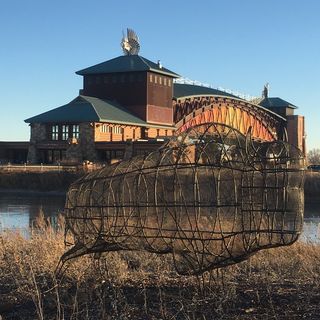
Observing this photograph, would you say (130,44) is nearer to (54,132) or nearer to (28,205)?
(54,132)

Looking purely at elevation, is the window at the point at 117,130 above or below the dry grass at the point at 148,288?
above

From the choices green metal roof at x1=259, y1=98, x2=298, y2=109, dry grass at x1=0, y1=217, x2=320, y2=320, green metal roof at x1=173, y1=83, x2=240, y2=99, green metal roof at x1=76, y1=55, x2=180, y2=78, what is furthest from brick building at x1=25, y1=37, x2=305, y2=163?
dry grass at x1=0, y1=217, x2=320, y2=320

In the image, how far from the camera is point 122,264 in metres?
10.5

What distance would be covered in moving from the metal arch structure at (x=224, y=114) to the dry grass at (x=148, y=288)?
6864cm

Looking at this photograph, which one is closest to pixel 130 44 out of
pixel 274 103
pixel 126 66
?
pixel 126 66

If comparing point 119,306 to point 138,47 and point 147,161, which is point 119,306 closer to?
point 147,161

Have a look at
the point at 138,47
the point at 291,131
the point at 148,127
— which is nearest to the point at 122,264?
the point at 148,127

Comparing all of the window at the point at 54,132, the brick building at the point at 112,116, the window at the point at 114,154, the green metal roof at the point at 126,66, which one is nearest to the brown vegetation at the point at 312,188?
the brick building at the point at 112,116

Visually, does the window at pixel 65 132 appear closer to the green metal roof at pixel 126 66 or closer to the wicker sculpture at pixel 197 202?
the green metal roof at pixel 126 66

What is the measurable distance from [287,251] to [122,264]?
163 inches

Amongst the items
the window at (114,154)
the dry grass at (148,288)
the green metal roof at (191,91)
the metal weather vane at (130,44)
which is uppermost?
the metal weather vane at (130,44)

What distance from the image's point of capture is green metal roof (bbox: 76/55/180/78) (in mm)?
82562

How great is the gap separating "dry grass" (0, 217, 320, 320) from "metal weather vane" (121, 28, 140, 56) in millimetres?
82018

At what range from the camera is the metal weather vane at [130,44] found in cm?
9231
